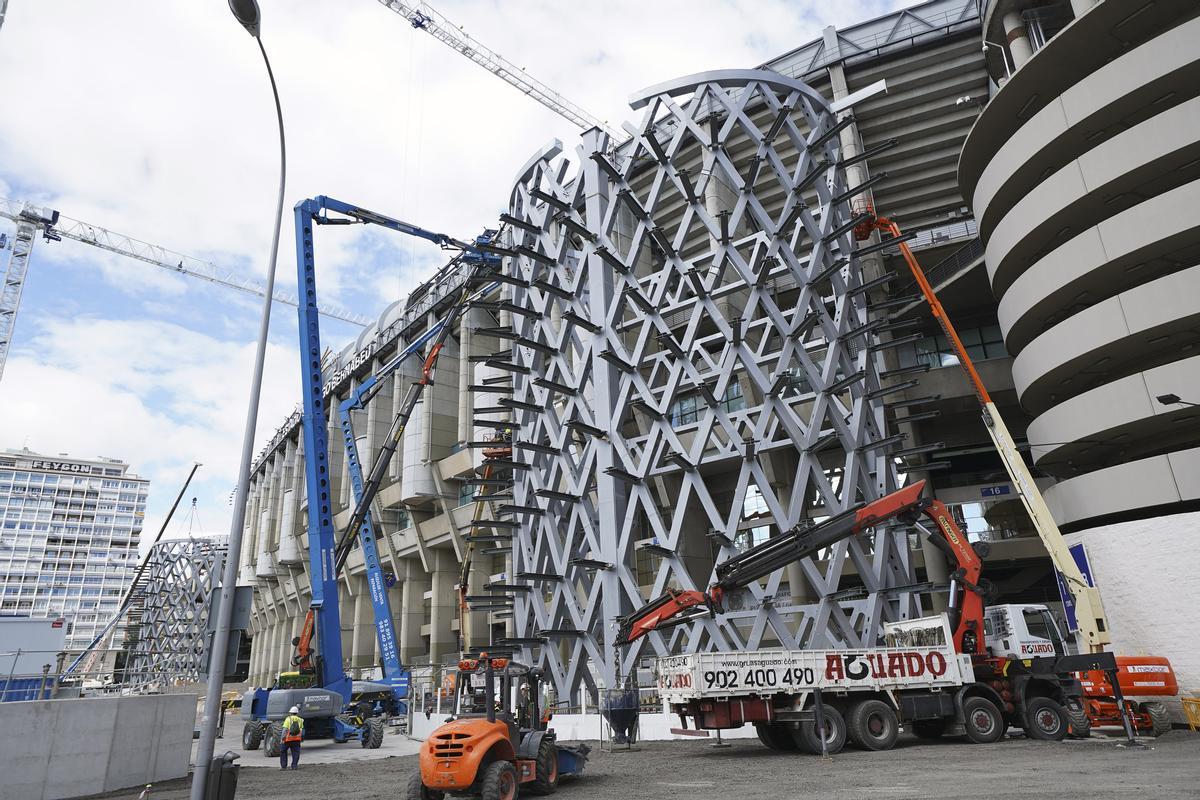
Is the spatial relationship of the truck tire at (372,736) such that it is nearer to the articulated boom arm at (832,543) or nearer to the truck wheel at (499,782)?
the articulated boom arm at (832,543)

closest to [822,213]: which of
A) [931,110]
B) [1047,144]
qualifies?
[1047,144]

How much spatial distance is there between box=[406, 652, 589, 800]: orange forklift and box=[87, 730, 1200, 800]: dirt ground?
0.77m

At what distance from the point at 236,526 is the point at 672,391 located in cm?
1758

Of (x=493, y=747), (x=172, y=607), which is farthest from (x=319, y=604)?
(x=172, y=607)

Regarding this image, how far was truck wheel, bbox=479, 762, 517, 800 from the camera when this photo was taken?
10789 millimetres

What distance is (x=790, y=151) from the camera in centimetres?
4241

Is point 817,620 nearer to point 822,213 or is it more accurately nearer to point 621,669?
point 621,669

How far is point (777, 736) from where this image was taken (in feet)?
57.6

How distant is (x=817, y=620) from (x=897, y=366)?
20887mm

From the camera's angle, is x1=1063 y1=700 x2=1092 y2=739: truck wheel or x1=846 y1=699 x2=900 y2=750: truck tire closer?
x1=846 y1=699 x2=900 y2=750: truck tire

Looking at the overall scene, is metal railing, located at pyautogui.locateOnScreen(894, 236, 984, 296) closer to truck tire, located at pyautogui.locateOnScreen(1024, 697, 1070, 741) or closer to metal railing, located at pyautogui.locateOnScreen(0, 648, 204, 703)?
truck tire, located at pyautogui.locateOnScreen(1024, 697, 1070, 741)

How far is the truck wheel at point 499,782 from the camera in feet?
35.4

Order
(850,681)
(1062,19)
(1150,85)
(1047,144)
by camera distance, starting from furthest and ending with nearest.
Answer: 1. (1062,19)
2. (1047,144)
3. (1150,85)
4. (850,681)

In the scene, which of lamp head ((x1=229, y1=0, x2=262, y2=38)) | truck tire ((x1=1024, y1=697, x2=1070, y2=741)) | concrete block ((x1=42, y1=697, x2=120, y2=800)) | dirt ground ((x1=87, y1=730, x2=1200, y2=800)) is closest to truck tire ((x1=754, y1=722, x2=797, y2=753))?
dirt ground ((x1=87, y1=730, x2=1200, y2=800))
